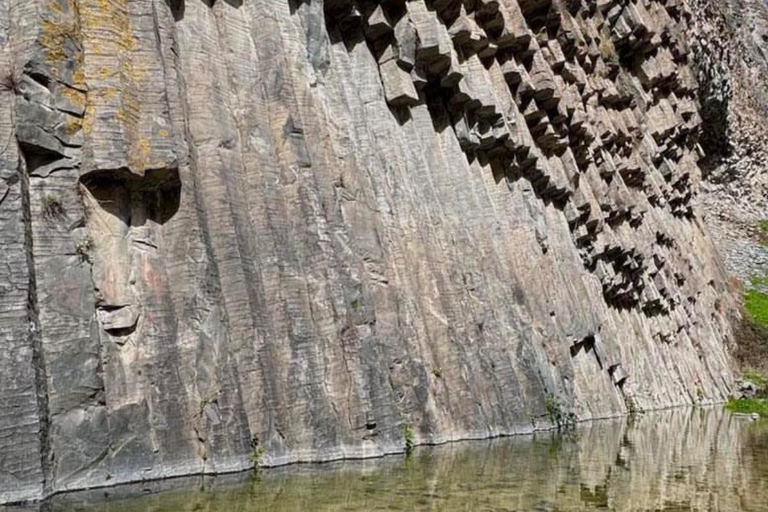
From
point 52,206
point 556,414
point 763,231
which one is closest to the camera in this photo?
point 52,206

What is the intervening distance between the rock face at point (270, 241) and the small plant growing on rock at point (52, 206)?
2.0 inches

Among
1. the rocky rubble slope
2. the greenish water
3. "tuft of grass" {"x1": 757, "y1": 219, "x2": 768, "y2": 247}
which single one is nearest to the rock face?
the greenish water

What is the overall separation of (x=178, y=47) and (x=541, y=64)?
14.5 m

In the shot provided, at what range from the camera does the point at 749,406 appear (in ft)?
108

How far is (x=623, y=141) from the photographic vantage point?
107ft

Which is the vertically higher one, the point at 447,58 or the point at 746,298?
the point at 447,58

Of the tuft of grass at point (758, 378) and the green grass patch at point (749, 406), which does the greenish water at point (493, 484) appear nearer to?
the green grass patch at point (749, 406)

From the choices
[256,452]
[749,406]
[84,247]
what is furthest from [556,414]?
[749,406]

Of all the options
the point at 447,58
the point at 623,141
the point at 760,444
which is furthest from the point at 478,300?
the point at 623,141

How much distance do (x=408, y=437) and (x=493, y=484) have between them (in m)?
2.83

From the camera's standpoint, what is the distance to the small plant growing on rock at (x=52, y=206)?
404 inches

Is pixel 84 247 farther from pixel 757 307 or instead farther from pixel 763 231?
pixel 763 231

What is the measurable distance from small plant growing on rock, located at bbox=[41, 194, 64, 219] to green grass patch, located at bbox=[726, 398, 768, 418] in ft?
86.0

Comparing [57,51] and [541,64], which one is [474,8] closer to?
[541,64]
